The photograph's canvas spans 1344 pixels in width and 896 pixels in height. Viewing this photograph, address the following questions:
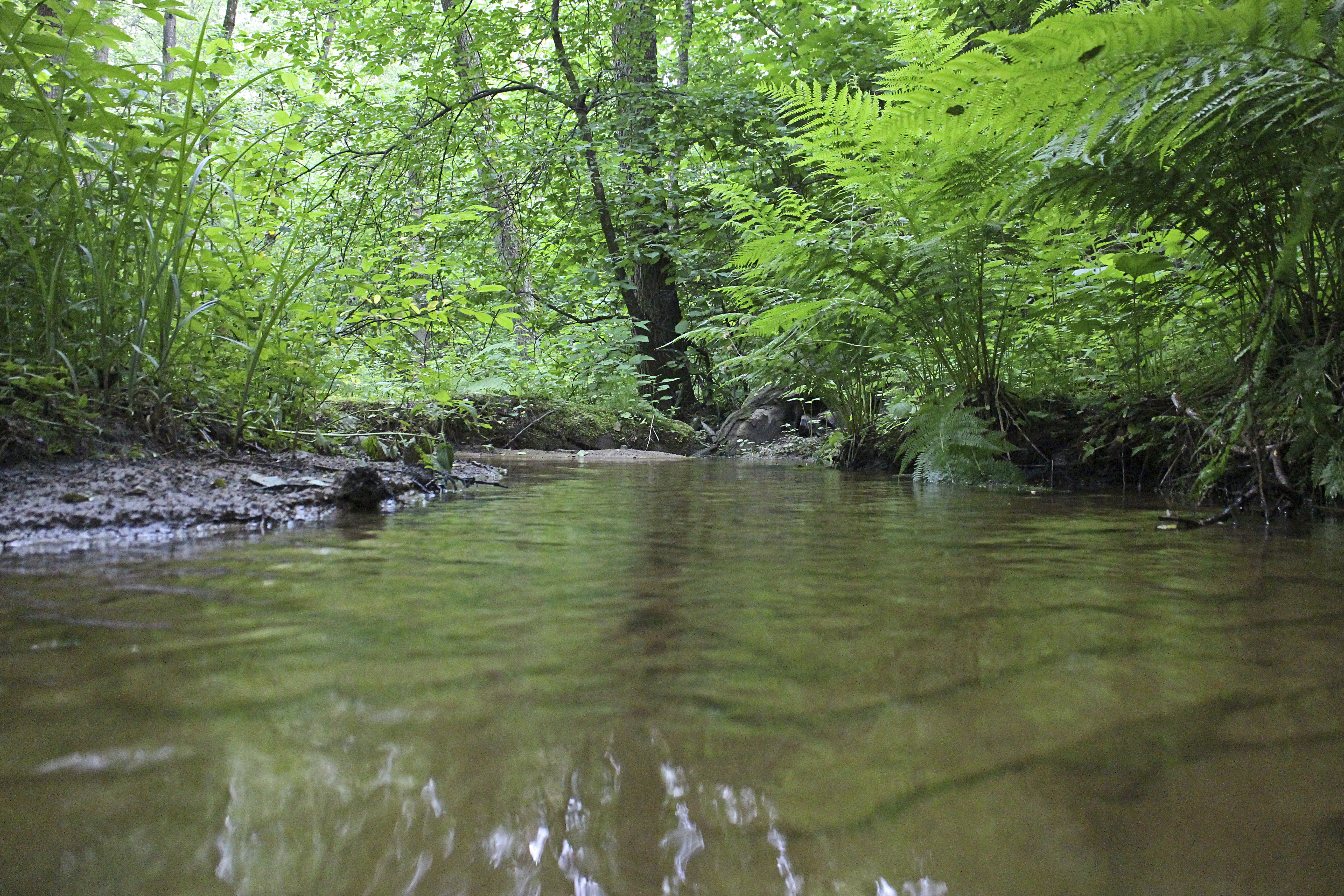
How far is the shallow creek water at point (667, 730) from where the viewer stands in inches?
23.1

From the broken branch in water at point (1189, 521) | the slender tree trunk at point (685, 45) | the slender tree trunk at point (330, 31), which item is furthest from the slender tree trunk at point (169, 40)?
the slender tree trunk at point (685, 45)

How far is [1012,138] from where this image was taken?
122 inches

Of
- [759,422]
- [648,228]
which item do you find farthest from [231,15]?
[759,422]

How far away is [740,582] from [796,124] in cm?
776

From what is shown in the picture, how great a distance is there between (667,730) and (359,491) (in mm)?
1975

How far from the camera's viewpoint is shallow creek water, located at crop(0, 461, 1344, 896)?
586mm

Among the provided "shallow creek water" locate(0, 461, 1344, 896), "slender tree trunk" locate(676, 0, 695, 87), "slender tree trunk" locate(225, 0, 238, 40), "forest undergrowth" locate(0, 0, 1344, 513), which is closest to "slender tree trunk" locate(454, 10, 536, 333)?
"forest undergrowth" locate(0, 0, 1344, 513)

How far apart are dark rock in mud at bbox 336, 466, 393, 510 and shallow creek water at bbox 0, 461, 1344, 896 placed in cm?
92

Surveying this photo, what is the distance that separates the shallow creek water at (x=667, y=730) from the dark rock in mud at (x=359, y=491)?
3.02ft

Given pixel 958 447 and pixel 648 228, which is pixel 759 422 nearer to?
pixel 648 228

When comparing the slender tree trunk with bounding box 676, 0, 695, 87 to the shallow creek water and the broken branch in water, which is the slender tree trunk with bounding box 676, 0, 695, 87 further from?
the shallow creek water

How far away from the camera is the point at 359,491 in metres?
2.53

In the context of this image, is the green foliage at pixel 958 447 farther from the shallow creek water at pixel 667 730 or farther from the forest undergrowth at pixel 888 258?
the shallow creek water at pixel 667 730

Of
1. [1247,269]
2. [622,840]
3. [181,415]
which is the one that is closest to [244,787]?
[622,840]
